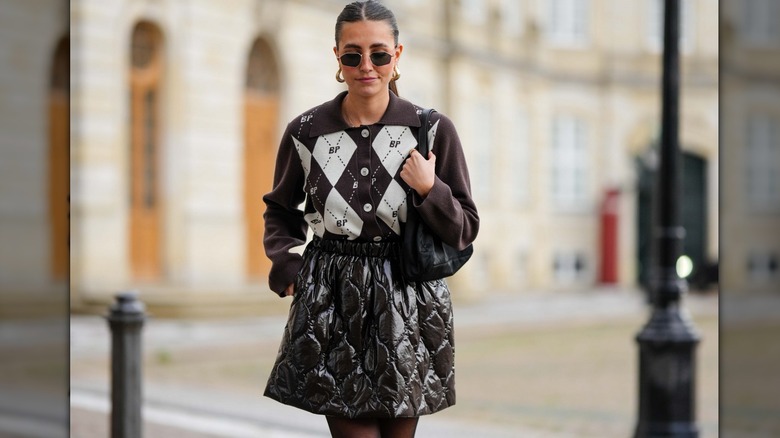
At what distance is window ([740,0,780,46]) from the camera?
1764 millimetres

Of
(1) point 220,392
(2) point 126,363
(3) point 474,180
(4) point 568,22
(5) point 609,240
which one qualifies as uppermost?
(4) point 568,22

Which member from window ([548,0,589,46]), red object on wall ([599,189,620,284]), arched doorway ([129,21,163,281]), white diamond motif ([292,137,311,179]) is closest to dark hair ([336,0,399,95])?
white diamond motif ([292,137,311,179])

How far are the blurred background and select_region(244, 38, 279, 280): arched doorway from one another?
4cm

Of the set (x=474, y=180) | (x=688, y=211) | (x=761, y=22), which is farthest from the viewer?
(x=688, y=211)

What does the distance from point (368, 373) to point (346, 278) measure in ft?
0.61

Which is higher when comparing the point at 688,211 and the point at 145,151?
the point at 145,151

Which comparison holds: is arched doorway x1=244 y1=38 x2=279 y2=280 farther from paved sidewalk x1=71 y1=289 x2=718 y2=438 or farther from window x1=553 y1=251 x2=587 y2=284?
window x1=553 y1=251 x2=587 y2=284

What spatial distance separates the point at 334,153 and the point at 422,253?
265 mm

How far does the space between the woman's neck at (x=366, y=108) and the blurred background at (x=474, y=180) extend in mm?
568

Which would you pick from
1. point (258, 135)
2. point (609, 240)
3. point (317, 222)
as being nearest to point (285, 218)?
point (317, 222)

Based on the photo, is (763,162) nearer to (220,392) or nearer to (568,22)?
(220,392)

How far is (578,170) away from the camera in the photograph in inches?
1016

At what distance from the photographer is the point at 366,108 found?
2.21 meters

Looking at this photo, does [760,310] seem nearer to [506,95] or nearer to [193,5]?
[193,5]
